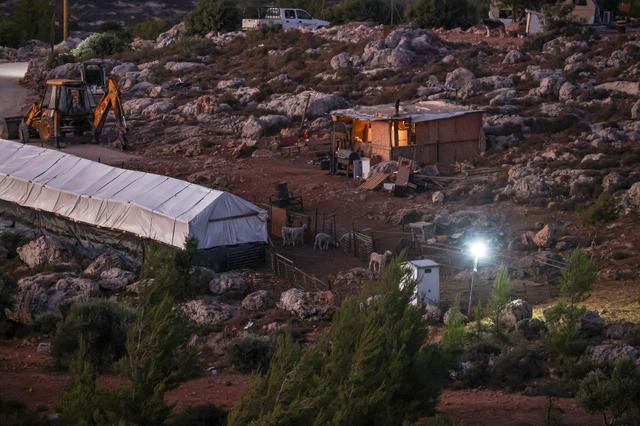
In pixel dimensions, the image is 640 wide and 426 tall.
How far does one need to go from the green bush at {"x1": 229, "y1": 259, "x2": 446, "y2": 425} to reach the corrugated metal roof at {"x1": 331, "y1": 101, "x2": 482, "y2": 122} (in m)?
19.3

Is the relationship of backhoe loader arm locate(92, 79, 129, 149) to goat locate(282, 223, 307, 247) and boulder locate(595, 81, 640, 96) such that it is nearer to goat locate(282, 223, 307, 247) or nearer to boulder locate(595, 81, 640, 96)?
goat locate(282, 223, 307, 247)

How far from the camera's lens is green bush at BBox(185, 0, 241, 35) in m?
67.9

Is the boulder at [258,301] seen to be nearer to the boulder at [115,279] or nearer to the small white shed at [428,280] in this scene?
the boulder at [115,279]

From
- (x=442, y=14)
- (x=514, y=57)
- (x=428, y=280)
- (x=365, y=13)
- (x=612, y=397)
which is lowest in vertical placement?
(x=428, y=280)

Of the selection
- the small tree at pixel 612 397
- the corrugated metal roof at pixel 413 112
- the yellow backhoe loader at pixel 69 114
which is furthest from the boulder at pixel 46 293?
the yellow backhoe loader at pixel 69 114

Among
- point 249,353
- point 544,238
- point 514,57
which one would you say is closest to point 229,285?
point 249,353

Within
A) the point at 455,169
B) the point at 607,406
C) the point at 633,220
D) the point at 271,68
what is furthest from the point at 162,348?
the point at 271,68

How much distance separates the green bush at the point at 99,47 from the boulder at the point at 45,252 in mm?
43989

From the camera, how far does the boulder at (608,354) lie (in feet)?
51.2

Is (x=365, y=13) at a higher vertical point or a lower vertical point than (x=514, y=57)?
higher

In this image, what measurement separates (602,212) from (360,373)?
16.0 metres

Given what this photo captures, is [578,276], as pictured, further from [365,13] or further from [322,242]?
[365,13]

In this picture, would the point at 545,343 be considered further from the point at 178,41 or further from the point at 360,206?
the point at 178,41

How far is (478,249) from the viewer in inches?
870
